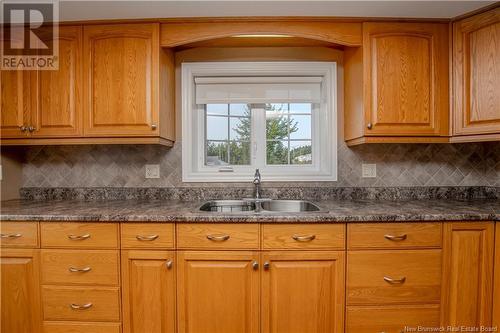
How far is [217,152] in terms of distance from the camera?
2.28 m

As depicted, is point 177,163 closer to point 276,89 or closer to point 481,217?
point 276,89

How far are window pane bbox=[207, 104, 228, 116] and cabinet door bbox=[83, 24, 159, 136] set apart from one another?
515 mm

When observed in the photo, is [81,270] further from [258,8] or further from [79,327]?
[258,8]

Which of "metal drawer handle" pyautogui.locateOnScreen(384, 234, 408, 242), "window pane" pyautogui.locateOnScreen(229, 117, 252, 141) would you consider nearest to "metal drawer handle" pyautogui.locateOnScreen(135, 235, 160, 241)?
"window pane" pyautogui.locateOnScreen(229, 117, 252, 141)

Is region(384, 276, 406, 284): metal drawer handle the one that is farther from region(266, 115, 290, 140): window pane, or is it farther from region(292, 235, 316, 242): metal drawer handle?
region(266, 115, 290, 140): window pane

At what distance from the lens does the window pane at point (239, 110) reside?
2.26m

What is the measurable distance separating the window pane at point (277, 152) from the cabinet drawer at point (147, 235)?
102cm

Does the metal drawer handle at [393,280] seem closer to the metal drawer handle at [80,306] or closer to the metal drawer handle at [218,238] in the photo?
the metal drawer handle at [218,238]

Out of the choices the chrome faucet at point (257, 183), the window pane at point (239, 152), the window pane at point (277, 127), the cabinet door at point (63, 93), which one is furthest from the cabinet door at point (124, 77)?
the window pane at point (277, 127)

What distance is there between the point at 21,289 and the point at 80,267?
1.21ft

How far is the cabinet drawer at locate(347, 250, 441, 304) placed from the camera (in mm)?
1523

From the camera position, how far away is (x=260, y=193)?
2111 millimetres

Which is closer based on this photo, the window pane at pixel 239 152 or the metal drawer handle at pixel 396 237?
the metal drawer handle at pixel 396 237

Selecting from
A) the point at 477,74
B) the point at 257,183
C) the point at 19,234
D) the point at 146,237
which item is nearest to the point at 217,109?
the point at 257,183
